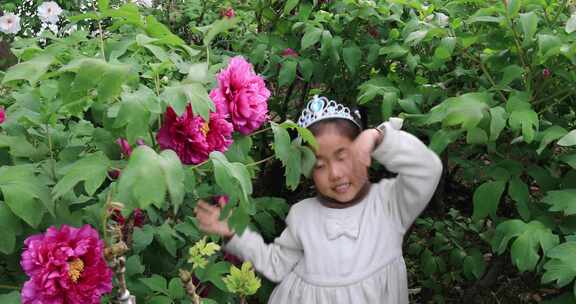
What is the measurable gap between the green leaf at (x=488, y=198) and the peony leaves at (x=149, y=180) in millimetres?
1113

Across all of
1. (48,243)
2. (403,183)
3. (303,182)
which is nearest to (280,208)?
(403,183)

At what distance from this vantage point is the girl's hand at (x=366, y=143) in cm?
212

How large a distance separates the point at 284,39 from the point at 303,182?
686 millimetres

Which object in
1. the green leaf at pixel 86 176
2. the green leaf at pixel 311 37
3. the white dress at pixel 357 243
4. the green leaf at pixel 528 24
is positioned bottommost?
the white dress at pixel 357 243

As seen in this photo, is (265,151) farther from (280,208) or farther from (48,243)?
(48,243)

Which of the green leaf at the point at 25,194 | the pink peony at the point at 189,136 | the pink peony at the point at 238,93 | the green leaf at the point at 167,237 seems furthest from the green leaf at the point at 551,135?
the green leaf at the point at 25,194

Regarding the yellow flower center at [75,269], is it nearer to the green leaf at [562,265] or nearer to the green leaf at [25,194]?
the green leaf at [25,194]

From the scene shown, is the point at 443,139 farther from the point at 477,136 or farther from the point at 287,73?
the point at 287,73

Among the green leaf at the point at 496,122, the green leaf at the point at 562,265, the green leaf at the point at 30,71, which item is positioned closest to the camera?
the green leaf at the point at 30,71

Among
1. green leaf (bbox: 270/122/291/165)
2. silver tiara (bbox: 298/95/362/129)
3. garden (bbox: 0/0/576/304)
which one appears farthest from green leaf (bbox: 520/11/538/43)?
green leaf (bbox: 270/122/291/165)

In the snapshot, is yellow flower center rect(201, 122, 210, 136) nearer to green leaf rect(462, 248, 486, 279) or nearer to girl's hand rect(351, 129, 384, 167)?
girl's hand rect(351, 129, 384, 167)

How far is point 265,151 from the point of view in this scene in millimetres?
3037

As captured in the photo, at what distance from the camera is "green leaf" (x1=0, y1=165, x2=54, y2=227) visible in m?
1.43

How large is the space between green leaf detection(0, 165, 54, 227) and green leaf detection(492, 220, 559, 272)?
1.14 m
